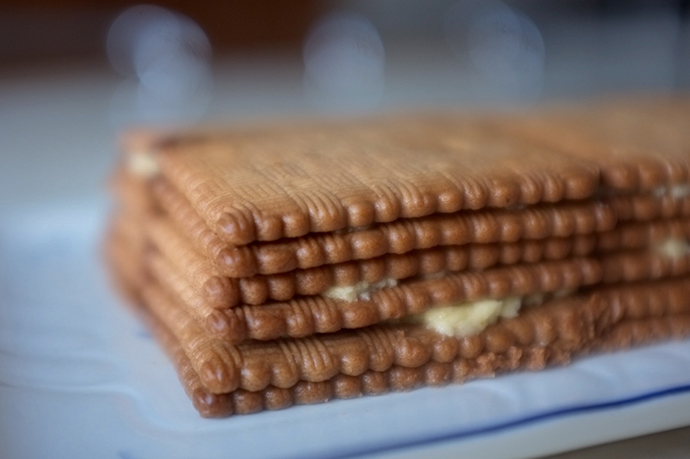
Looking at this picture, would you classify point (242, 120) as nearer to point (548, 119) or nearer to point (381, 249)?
point (548, 119)

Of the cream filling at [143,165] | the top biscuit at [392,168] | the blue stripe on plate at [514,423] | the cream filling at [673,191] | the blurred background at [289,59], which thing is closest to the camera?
the blue stripe on plate at [514,423]

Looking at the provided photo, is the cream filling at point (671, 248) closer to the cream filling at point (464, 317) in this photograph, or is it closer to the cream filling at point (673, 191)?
the cream filling at point (673, 191)

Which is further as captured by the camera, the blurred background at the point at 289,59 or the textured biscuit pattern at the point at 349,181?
the blurred background at the point at 289,59

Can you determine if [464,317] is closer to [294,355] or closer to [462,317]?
[462,317]

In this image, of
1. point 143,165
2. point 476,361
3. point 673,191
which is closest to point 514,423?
point 476,361

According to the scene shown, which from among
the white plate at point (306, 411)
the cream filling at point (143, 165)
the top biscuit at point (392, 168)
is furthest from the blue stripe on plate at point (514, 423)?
the cream filling at point (143, 165)

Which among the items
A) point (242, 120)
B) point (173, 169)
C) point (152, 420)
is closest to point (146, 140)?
point (173, 169)

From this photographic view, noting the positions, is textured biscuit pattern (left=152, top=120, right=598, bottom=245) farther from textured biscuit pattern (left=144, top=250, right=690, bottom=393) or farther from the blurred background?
the blurred background

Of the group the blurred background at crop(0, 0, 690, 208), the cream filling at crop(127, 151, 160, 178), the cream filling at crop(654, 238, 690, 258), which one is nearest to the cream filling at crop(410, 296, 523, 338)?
the cream filling at crop(654, 238, 690, 258)
